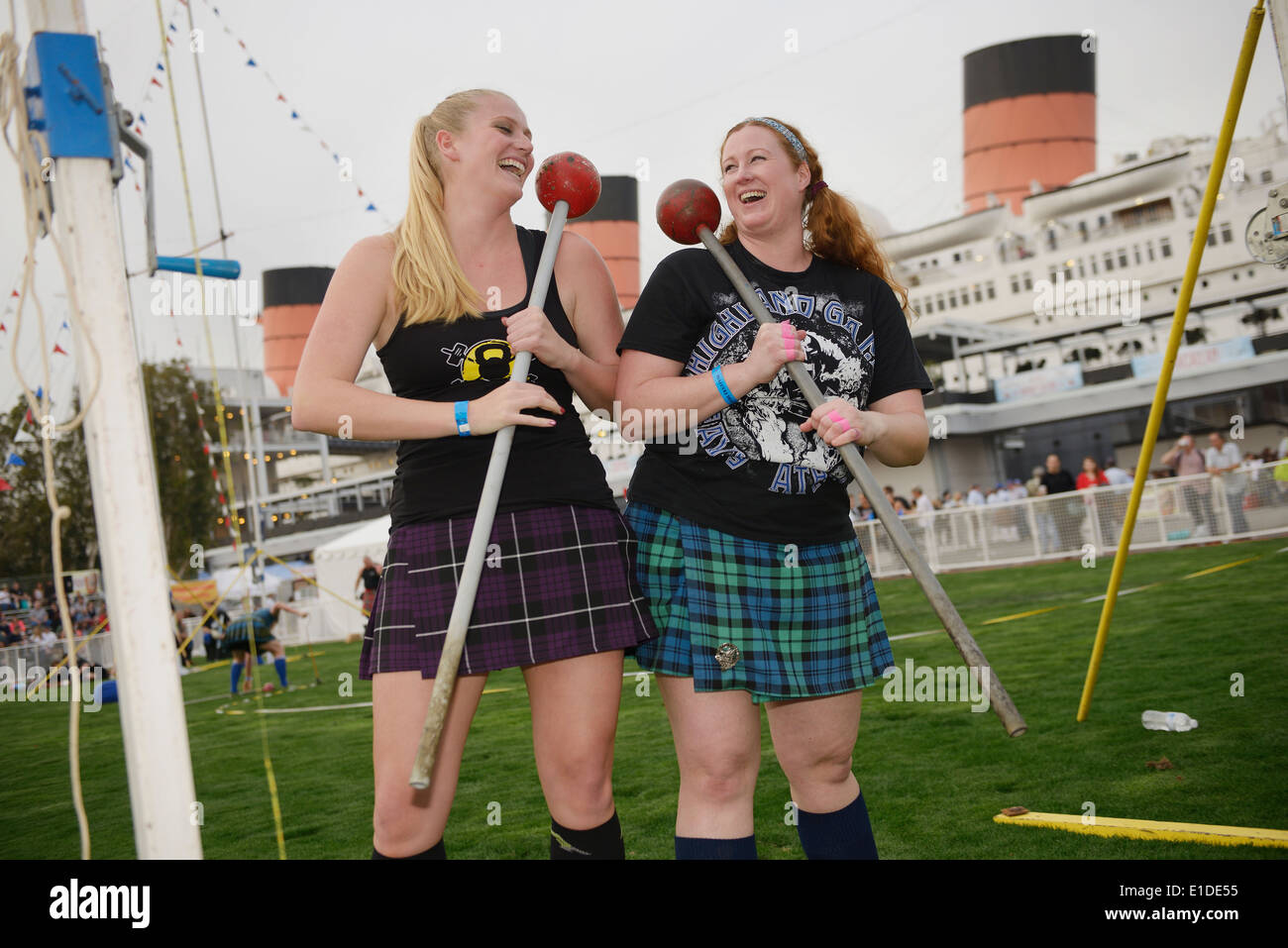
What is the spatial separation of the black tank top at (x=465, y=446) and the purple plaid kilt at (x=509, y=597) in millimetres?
43

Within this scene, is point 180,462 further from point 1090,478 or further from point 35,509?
point 1090,478

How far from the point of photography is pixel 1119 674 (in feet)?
20.2

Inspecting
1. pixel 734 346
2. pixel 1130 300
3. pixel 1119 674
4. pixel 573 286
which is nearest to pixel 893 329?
pixel 734 346

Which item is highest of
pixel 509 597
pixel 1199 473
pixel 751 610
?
pixel 509 597

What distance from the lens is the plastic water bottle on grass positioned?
15.1 ft

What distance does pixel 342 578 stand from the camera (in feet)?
70.8

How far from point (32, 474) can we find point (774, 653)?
18213 mm

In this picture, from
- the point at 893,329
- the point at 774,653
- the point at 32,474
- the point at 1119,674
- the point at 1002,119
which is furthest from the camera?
the point at 1002,119

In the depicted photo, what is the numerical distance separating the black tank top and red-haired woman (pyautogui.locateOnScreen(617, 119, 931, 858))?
23cm

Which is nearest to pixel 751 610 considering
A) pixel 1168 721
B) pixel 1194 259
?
pixel 1194 259

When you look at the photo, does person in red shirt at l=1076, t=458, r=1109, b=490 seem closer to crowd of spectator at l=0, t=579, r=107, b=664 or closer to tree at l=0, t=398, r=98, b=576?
tree at l=0, t=398, r=98, b=576

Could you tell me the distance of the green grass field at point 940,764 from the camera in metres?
3.62

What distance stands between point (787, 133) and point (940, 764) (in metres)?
3.16
